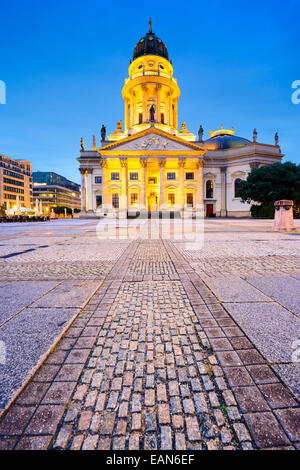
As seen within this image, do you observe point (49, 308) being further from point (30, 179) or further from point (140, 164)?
point (30, 179)

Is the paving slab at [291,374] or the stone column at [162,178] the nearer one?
the paving slab at [291,374]

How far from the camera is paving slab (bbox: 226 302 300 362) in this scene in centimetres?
192

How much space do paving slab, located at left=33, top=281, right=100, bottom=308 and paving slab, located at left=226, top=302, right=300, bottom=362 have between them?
192 centimetres

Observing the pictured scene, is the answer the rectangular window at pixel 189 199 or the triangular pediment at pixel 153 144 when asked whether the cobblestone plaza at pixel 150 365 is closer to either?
the triangular pediment at pixel 153 144

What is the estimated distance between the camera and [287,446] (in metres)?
1.16

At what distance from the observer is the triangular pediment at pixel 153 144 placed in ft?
140

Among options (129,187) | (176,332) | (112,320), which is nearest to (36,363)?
(112,320)

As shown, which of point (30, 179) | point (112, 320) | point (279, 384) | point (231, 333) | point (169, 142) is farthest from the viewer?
point (30, 179)

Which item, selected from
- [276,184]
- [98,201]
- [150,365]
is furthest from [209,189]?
[150,365]

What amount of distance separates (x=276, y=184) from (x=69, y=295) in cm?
3425

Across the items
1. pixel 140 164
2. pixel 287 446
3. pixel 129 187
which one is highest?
pixel 140 164

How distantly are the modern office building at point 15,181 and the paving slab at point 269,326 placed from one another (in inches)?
3783

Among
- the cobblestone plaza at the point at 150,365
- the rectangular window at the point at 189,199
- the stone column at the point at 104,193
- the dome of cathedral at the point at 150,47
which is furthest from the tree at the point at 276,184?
the dome of cathedral at the point at 150,47

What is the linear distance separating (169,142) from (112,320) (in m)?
45.1
